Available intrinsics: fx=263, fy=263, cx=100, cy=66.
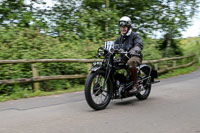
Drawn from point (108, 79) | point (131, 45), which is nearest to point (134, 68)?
point (131, 45)

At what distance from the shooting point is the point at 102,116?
509cm

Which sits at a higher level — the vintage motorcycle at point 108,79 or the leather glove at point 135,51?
the leather glove at point 135,51

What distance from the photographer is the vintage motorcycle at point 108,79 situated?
5.42 metres

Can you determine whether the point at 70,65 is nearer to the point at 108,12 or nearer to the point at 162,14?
the point at 108,12

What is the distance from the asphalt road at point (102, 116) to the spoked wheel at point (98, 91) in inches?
6.9

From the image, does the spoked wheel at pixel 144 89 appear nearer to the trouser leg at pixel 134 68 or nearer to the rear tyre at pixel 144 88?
the rear tyre at pixel 144 88

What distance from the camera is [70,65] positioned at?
9.51 meters

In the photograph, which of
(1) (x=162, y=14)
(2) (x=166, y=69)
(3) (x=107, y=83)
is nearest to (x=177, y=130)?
(3) (x=107, y=83)

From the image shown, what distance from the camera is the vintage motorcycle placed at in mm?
5418

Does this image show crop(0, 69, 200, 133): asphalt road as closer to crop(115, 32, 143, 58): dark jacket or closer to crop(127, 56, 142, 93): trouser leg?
crop(127, 56, 142, 93): trouser leg

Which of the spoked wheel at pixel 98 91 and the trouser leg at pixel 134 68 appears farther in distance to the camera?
the trouser leg at pixel 134 68

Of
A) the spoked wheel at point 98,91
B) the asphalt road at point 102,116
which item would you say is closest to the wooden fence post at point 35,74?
the asphalt road at point 102,116

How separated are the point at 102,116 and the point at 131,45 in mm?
1999

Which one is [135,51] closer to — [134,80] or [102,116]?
[134,80]
